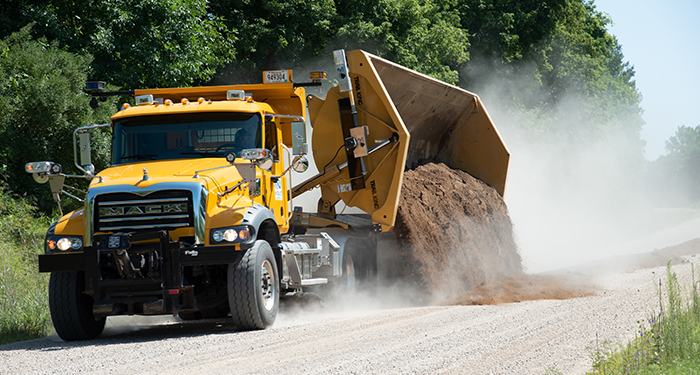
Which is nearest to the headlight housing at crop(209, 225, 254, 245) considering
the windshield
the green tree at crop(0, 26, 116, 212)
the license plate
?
the license plate

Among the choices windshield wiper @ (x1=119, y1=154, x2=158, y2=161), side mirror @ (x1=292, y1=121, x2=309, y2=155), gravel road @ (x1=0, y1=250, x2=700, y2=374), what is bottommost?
gravel road @ (x1=0, y1=250, x2=700, y2=374)

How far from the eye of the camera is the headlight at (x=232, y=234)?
7227 millimetres

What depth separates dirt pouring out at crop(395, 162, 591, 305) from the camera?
9.99 meters

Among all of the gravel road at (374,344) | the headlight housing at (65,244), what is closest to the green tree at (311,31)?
the gravel road at (374,344)

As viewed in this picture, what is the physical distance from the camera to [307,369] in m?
5.36

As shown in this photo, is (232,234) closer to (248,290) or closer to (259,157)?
(248,290)

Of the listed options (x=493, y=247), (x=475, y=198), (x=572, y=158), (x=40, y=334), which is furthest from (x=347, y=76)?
(x=572, y=158)

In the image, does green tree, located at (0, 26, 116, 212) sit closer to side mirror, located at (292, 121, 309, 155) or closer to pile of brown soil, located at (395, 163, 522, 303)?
side mirror, located at (292, 121, 309, 155)

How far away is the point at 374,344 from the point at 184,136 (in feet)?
11.9

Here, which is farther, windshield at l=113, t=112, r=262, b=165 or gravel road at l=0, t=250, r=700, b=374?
windshield at l=113, t=112, r=262, b=165

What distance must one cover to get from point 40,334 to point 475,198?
23.0ft

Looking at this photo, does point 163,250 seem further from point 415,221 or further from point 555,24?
point 555,24

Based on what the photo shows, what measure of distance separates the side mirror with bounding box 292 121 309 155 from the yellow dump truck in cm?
2

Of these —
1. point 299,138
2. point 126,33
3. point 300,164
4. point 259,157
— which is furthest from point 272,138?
point 126,33
